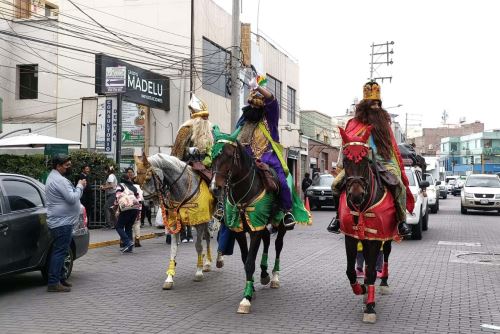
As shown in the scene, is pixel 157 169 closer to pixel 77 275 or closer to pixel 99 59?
pixel 77 275

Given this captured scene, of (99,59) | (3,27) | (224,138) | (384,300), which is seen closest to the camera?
(224,138)

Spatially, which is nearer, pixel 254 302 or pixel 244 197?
pixel 244 197

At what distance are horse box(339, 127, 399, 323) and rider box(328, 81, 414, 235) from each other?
197mm

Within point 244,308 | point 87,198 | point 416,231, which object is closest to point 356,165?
point 244,308

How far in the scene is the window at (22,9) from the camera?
30789 mm

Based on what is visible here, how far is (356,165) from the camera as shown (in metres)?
6.08

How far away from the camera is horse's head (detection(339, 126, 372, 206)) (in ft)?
19.6

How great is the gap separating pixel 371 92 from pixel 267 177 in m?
1.65

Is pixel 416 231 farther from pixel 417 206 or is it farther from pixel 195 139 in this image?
pixel 195 139

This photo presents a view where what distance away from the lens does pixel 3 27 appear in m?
27.7

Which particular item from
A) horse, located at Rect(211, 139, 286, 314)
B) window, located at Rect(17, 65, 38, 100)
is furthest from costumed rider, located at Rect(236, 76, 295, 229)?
window, located at Rect(17, 65, 38, 100)

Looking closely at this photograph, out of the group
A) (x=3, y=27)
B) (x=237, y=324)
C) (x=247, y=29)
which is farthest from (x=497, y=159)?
(x=237, y=324)

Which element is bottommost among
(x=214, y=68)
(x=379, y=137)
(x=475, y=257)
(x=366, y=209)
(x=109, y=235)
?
(x=109, y=235)

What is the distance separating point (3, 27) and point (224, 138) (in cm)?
2475
